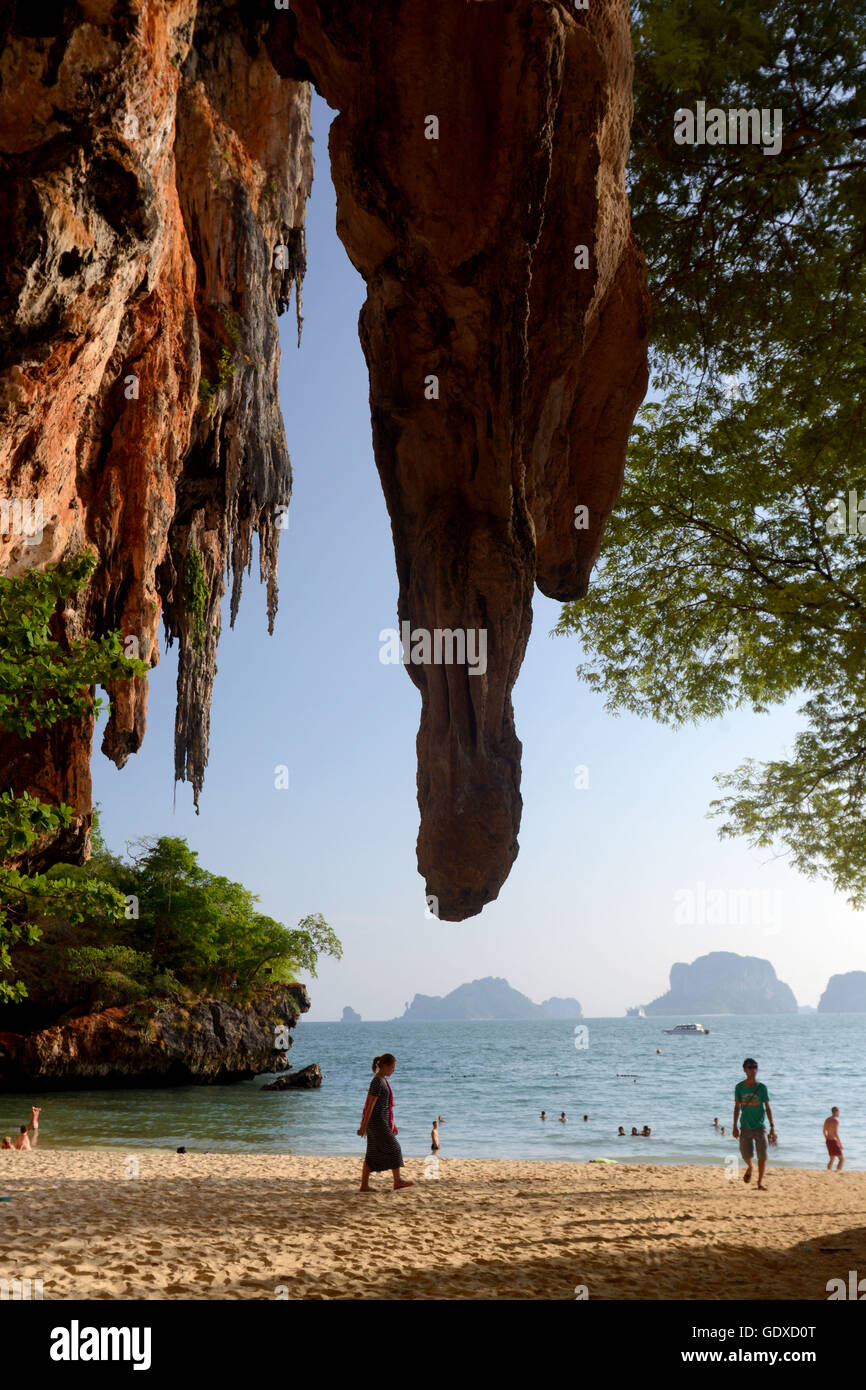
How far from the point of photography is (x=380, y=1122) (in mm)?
10086

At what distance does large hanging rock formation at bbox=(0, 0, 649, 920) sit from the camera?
7578 millimetres

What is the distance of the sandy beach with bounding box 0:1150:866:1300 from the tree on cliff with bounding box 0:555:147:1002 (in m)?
2.73

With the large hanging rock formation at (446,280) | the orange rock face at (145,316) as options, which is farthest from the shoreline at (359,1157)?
the large hanging rock formation at (446,280)

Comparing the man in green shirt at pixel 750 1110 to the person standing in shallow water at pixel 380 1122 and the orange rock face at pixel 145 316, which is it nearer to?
the person standing in shallow water at pixel 380 1122

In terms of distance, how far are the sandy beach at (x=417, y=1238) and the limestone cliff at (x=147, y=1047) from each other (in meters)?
24.1

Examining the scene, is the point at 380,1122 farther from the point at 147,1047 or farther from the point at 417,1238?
the point at 147,1047

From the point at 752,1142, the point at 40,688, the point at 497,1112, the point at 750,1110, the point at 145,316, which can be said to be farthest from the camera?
the point at 497,1112

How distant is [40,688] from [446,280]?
528 cm

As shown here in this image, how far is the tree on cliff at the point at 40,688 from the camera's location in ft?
23.7

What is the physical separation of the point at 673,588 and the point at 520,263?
5.76 meters

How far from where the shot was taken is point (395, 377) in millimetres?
8984

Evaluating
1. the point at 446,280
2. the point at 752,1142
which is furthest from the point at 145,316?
the point at 752,1142

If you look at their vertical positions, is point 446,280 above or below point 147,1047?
above

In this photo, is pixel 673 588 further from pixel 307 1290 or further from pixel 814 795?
pixel 307 1290
